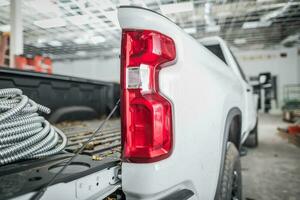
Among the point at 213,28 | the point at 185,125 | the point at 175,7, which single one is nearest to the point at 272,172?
the point at 185,125

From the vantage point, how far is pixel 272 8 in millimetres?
9469

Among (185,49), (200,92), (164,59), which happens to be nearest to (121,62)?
(164,59)

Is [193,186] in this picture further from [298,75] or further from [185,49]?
[298,75]

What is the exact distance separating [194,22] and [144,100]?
10.7 metres

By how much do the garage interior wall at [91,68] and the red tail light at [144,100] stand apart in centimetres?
1829

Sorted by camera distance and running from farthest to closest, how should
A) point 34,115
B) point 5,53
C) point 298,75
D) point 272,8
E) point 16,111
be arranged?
1. point 298,75
2. point 272,8
3. point 5,53
4. point 34,115
5. point 16,111

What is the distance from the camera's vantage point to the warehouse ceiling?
5541 millimetres

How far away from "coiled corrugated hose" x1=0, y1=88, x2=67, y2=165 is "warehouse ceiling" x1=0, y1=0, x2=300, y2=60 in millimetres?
1964

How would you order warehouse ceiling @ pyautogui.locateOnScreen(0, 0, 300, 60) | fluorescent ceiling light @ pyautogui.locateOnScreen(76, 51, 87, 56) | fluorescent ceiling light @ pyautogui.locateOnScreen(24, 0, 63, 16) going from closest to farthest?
1. fluorescent ceiling light @ pyautogui.locateOnScreen(24, 0, 63, 16)
2. warehouse ceiling @ pyautogui.locateOnScreen(0, 0, 300, 60)
3. fluorescent ceiling light @ pyautogui.locateOnScreen(76, 51, 87, 56)

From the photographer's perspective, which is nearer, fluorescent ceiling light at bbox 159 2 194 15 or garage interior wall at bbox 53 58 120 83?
fluorescent ceiling light at bbox 159 2 194 15

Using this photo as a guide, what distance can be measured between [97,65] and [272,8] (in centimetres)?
1387

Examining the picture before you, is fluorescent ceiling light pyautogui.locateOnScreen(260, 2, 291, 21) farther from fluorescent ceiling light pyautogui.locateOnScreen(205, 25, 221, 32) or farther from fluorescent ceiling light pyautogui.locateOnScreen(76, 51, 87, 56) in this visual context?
fluorescent ceiling light pyautogui.locateOnScreen(76, 51, 87, 56)

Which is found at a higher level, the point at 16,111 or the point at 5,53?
the point at 5,53

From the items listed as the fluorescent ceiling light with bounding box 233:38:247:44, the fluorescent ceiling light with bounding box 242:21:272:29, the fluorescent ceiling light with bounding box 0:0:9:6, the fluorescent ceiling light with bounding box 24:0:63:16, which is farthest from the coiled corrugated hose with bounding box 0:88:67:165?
the fluorescent ceiling light with bounding box 233:38:247:44
